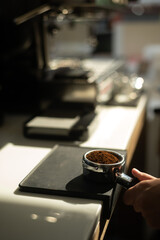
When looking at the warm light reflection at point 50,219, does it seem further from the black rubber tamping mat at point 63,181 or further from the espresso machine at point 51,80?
the espresso machine at point 51,80

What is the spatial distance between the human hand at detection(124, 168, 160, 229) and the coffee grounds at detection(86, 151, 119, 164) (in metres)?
0.09

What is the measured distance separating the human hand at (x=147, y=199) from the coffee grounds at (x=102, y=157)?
0.09m

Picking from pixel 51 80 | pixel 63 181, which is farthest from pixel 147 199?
pixel 51 80

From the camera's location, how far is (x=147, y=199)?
81 cm

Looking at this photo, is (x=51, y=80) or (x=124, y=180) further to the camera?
(x=51, y=80)

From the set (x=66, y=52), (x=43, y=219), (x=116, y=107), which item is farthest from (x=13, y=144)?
(x=66, y=52)

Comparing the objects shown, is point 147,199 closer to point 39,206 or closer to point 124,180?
point 124,180

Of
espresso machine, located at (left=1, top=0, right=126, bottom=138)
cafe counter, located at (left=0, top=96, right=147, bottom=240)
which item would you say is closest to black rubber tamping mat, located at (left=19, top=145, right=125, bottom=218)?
cafe counter, located at (left=0, top=96, right=147, bottom=240)

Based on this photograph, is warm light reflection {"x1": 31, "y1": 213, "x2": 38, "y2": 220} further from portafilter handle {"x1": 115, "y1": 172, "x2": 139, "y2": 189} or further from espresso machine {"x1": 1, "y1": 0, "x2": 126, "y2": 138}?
espresso machine {"x1": 1, "y1": 0, "x2": 126, "y2": 138}

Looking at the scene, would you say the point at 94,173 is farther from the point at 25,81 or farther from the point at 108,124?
the point at 25,81

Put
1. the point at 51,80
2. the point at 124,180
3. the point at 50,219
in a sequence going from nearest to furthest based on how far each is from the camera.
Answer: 1. the point at 50,219
2. the point at 124,180
3. the point at 51,80

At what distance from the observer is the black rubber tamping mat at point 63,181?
82cm

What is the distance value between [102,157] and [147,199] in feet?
0.56

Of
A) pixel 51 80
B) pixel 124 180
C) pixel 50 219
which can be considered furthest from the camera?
pixel 51 80
